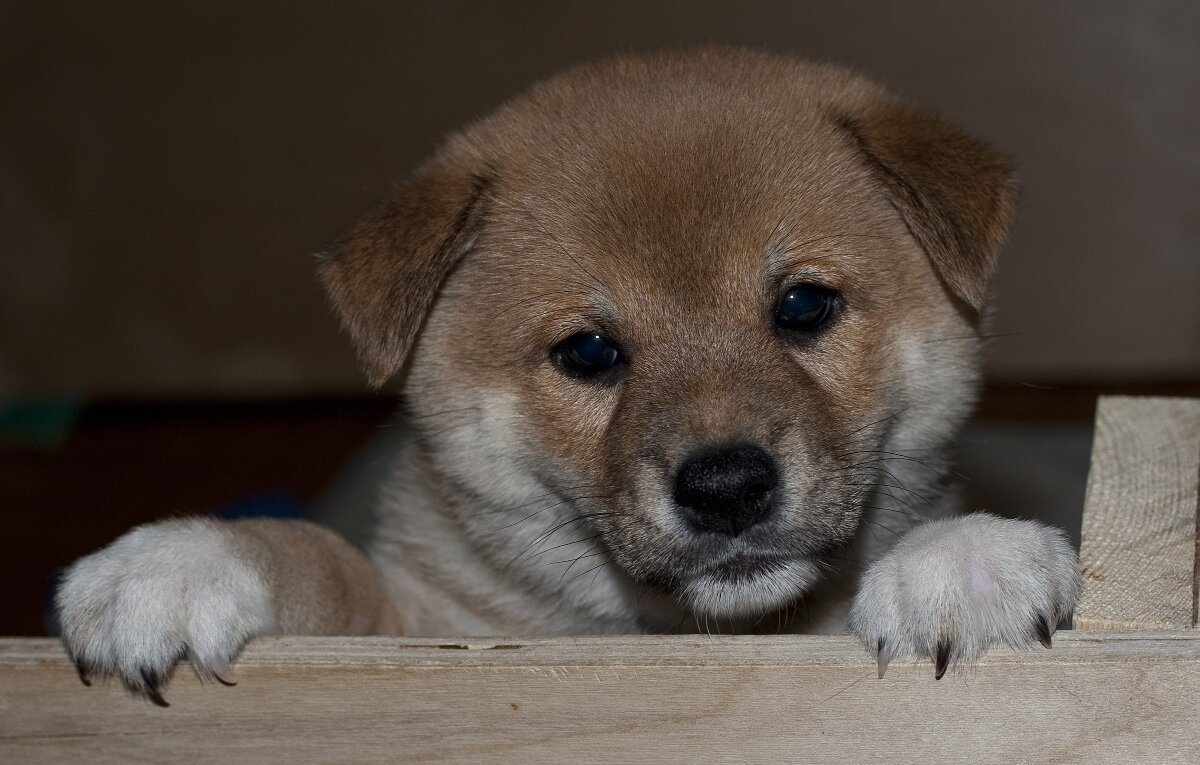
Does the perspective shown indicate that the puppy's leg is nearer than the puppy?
Yes

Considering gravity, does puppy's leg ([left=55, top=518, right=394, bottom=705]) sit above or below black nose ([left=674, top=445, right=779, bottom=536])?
below

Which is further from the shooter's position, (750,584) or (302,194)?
(302,194)

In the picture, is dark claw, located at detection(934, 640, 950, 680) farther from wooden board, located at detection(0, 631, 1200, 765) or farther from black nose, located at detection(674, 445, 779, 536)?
black nose, located at detection(674, 445, 779, 536)

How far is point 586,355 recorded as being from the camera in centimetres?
251

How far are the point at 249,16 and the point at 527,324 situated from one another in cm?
536

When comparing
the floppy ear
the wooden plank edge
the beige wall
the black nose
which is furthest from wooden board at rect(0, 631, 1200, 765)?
the beige wall

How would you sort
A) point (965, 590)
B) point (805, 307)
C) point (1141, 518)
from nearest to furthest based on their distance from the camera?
point (965, 590) → point (1141, 518) → point (805, 307)

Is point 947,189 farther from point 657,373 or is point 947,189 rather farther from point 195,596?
point 195,596

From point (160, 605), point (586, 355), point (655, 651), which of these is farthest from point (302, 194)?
point (655, 651)

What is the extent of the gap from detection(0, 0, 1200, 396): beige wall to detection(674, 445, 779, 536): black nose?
4.59 meters

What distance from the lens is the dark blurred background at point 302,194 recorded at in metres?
6.26

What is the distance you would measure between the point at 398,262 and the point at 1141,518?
158 centimetres

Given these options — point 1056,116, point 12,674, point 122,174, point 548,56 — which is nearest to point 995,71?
point 1056,116

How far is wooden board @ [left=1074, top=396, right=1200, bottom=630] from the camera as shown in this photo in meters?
1.84
